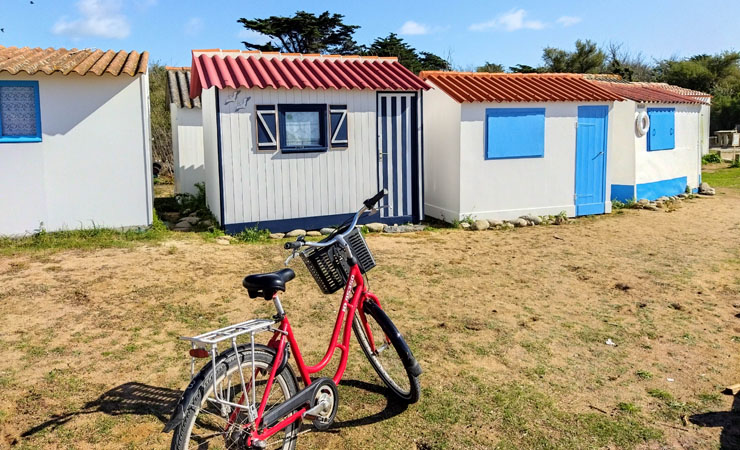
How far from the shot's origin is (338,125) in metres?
9.84

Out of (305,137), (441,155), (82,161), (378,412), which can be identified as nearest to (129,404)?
(378,412)

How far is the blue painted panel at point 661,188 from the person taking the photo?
43.2ft

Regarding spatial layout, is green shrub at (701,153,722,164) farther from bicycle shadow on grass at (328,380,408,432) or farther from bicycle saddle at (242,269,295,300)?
bicycle saddle at (242,269,295,300)

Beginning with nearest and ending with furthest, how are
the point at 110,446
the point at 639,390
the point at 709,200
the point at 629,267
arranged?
the point at 110,446 < the point at 639,390 < the point at 629,267 < the point at 709,200

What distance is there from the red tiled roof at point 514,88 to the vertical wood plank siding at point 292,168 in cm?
129

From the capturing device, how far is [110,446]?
11.3ft

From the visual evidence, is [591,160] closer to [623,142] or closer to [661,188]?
[623,142]

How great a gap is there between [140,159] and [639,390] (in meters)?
7.77

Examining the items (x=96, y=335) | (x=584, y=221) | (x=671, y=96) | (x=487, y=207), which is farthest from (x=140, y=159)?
(x=671, y=96)

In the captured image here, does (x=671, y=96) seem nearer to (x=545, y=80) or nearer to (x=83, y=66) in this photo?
(x=545, y=80)

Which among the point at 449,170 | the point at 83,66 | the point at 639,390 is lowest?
the point at 639,390

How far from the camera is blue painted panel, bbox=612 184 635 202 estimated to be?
12.9 meters

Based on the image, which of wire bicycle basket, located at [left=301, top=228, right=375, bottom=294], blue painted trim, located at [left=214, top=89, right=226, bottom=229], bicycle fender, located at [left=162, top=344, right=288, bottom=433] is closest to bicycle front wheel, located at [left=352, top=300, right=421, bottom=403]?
wire bicycle basket, located at [left=301, top=228, right=375, bottom=294]

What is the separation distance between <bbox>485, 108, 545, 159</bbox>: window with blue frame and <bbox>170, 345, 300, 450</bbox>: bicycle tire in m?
8.15
